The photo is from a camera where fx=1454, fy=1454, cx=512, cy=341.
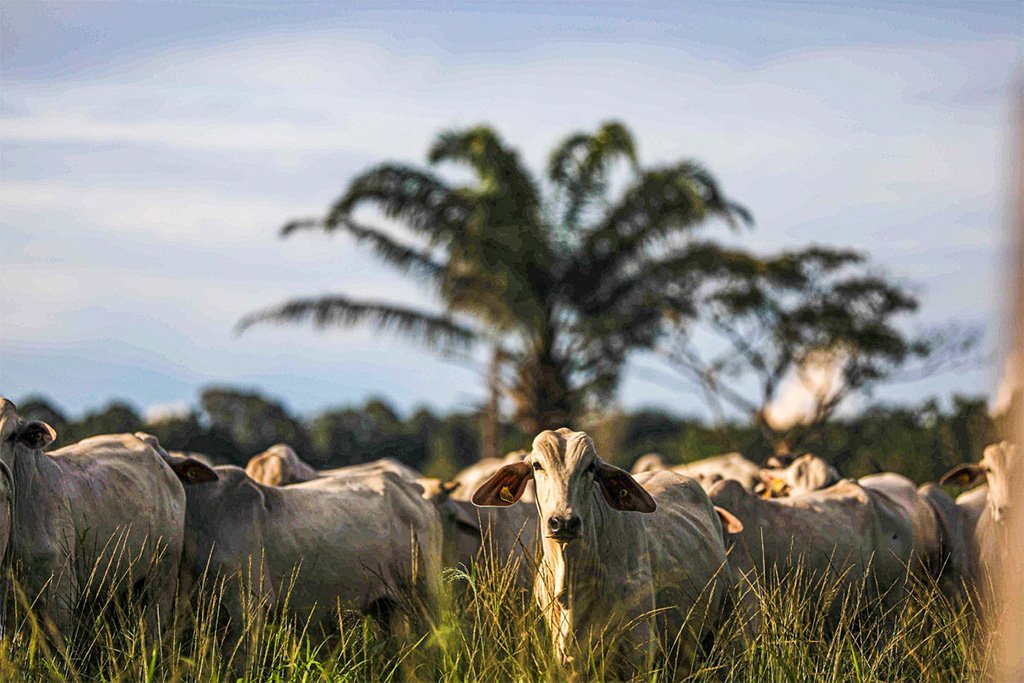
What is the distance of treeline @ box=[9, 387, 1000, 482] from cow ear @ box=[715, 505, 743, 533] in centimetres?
528

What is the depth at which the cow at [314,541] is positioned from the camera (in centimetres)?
897

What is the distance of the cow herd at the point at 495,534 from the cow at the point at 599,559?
1 centimetres

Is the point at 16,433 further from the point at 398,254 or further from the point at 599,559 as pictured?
the point at 398,254

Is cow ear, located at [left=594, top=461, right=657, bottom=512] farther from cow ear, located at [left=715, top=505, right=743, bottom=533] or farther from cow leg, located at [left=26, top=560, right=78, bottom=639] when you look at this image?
cow leg, located at [left=26, top=560, right=78, bottom=639]

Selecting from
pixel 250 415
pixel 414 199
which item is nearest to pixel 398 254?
pixel 414 199

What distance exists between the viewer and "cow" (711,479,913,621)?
30.8 ft

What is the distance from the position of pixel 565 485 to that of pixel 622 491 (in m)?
0.53

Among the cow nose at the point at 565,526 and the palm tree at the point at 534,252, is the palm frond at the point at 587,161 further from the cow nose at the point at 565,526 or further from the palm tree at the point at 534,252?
the cow nose at the point at 565,526

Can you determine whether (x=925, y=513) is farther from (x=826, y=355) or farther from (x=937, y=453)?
(x=826, y=355)

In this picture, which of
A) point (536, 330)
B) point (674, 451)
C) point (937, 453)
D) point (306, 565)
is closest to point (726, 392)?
point (674, 451)

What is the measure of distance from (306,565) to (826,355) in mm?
25192

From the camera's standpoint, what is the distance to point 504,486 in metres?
7.03

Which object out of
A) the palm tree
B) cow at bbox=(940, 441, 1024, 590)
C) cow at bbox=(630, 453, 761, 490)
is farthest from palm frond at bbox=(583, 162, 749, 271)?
cow at bbox=(940, 441, 1024, 590)

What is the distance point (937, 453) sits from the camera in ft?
84.6
